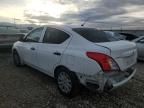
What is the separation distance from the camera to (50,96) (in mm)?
4727

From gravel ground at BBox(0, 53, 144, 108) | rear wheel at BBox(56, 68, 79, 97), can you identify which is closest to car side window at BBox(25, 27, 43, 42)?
gravel ground at BBox(0, 53, 144, 108)

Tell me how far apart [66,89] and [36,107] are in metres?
0.79

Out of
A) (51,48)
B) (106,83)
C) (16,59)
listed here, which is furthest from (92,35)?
(16,59)

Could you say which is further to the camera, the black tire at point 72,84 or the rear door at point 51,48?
the rear door at point 51,48

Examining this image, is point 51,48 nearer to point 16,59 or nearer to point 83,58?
point 83,58

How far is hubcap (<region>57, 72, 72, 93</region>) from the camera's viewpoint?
449cm

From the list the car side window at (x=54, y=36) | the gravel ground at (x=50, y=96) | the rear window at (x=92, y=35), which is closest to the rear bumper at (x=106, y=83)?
the gravel ground at (x=50, y=96)

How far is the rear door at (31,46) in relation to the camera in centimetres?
583

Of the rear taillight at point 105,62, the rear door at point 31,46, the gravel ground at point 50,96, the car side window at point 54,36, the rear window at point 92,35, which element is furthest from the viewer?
the rear door at point 31,46

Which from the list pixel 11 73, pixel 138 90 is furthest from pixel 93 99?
pixel 11 73

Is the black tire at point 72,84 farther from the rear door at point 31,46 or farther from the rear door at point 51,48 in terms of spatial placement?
the rear door at point 31,46

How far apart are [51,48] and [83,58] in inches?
48.1

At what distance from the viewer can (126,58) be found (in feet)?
14.1

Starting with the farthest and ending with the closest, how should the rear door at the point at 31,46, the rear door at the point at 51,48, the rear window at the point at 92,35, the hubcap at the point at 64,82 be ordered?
the rear door at the point at 31,46
the rear door at the point at 51,48
the rear window at the point at 92,35
the hubcap at the point at 64,82
